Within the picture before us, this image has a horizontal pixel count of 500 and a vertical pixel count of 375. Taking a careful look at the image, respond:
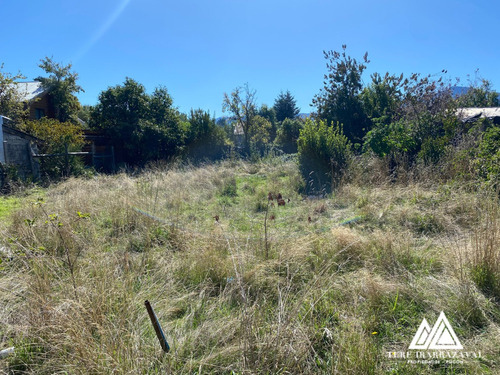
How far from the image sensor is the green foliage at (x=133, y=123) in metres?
13.7

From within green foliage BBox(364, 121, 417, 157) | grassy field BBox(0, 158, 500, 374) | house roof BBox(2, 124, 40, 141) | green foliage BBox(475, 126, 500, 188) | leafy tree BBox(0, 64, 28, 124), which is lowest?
grassy field BBox(0, 158, 500, 374)

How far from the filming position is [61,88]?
17781 mm

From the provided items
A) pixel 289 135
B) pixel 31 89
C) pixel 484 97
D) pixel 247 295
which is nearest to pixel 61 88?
pixel 31 89

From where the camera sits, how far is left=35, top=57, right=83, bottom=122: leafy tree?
17.4 meters

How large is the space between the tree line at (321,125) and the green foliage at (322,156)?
3cm

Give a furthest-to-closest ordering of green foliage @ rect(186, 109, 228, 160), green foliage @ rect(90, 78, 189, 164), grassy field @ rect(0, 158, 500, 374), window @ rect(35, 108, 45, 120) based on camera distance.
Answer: window @ rect(35, 108, 45, 120) < green foliage @ rect(186, 109, 228, 160) < green foliage @ rect(90, 78, 189, 164) < grassy field @ rect(0, 158, 500, 374)

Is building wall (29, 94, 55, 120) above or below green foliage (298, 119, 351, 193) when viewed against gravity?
above

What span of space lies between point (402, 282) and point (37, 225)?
4278 millimetres

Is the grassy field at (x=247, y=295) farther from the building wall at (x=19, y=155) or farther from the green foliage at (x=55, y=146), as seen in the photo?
the green foliage at (x=55, y=146)

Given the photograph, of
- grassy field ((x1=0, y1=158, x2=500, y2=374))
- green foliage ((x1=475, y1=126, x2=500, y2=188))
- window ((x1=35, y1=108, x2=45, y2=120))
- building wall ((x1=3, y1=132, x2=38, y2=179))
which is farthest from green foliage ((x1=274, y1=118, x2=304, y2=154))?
grassy field ((x1=0, y1=158, x2=500, y2=374))

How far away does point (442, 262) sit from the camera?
289 cm

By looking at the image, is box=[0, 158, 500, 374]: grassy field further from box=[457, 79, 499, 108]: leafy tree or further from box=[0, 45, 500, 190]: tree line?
box=[457, 79, 499, 108]: leafy tree

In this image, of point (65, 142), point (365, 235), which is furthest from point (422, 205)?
point (65, 142)

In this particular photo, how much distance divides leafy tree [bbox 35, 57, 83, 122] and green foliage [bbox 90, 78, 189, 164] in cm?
590
